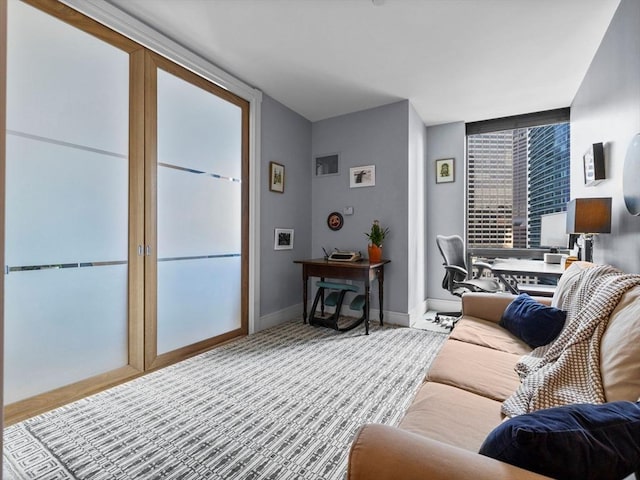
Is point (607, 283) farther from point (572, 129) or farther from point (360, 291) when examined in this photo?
point (572, 129)

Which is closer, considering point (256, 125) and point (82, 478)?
point (82, 478)

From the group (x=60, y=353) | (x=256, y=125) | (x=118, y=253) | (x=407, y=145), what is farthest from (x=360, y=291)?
(x=60, y=353)

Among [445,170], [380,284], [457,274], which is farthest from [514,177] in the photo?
[380,284]

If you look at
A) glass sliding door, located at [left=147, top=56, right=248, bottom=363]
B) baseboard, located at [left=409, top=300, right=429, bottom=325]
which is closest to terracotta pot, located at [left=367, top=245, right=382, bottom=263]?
baseboard, located at [left=409, top=300, right=429, bottom=325]

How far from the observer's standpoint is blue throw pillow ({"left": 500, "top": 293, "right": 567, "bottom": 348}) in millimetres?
1679

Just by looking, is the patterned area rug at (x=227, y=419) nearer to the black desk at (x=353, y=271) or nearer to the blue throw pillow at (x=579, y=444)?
the black desk at (x=353, y=271)

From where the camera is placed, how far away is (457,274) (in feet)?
12.1

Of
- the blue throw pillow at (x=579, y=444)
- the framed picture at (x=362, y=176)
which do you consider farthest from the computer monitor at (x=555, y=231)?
the blue throw pillow at (x=579, y=444)

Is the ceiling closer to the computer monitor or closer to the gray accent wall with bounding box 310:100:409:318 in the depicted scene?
the gray accent wall with bounding box 310:100:409:318

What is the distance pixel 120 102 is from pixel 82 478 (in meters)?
2.30

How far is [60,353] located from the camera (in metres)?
1.98

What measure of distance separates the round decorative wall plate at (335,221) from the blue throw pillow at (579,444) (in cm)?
347

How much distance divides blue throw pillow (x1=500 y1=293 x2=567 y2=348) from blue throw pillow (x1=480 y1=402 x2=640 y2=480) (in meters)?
1.12

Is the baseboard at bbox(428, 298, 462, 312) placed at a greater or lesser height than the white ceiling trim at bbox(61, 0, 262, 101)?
lesser
